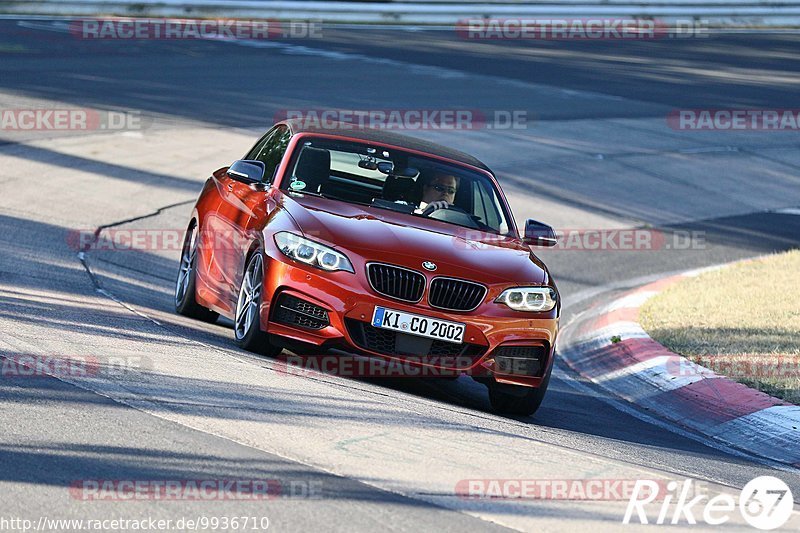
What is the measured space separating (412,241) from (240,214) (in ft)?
4.99

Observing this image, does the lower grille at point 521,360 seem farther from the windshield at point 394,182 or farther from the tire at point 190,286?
the tire at point 190,286

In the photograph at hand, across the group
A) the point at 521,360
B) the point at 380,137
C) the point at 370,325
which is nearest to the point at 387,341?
the point at 370,325

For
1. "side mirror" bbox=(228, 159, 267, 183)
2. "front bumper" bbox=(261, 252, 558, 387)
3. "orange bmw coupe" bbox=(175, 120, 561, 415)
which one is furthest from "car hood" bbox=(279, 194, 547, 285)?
"side mirror" bbox=(228, 159, 267, 183)

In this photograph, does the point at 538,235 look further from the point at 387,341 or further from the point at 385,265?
the point at 387,341

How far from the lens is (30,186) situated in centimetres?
1566

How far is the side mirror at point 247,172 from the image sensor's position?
9.34 m

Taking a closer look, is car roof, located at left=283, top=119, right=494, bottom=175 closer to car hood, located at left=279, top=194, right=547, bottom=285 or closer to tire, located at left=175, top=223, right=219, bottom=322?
car hood, located at left=279, top=194, right=547, bottom=285

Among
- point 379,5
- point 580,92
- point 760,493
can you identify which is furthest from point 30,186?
point 379,5

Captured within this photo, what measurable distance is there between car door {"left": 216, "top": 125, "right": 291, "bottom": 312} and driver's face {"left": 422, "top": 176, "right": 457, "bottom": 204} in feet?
3.56

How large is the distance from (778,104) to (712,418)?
20.6m

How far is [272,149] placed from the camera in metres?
10.1

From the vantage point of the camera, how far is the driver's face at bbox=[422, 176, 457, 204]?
956 cm

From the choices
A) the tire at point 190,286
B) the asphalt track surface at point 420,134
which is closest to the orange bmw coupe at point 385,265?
the asphalt track surface at point 420,134

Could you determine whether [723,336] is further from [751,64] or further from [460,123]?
[751,64]
